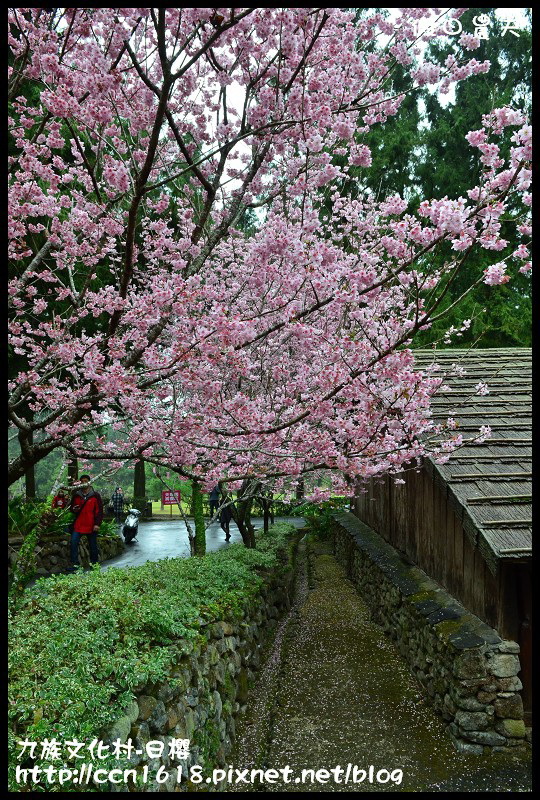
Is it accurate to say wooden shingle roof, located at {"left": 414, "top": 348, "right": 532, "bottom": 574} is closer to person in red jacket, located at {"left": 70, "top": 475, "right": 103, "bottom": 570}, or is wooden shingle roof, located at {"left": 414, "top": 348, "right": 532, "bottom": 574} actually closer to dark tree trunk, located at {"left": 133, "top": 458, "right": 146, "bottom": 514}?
person in red jacket, located at {"left": 70, "top": 475, "right": 103, "bottom": 570}

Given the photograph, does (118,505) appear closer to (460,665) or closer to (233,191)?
(460,665)

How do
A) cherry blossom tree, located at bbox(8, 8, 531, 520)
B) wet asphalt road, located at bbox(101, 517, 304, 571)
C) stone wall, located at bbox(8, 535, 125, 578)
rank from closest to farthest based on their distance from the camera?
1. cherry blossom tree, located at bbox(8, 8, 531, 520)
2. stone wall, located at bbox(8, 535, 125, 578)
3. wet asphalt road, located at bbox(101, 517, 304, 571)

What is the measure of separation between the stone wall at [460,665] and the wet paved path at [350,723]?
189mm

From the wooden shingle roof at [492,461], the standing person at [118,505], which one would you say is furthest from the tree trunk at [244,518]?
the standing person at [118,505]

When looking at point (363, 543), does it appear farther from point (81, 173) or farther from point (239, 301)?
point (81, 173)

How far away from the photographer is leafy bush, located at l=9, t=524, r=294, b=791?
3305 mm

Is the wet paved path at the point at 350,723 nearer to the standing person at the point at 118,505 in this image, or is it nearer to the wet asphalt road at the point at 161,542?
the wet asphalt road at the point at 161,542

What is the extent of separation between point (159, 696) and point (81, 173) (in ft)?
17.2

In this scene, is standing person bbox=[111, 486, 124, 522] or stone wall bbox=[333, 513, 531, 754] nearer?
stone wall bbox=[333, 513, 531, 754]

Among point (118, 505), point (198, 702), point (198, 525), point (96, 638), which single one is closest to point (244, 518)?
point (198, 525)

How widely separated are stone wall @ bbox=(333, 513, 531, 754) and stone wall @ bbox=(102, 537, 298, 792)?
2.30 m

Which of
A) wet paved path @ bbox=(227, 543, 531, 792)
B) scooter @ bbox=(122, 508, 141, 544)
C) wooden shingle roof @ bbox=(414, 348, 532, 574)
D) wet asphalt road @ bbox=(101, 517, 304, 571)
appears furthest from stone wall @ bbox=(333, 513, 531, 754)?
scooter @ bbox=(122, 508, 141, 544)

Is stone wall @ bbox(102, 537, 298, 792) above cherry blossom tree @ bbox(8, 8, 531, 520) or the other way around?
the other way around

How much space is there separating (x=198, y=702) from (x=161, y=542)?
13474mm
